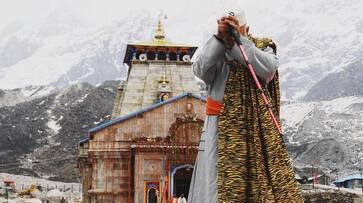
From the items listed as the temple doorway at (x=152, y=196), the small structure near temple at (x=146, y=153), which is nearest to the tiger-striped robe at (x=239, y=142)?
the small structure near temple at (x=146, y=153)

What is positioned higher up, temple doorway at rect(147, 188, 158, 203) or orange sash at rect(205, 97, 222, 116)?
orange sash at rect(205, 97, 222, 116)

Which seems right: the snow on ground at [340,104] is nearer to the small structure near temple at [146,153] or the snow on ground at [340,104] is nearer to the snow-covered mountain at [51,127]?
the snow-covered mountain at [51,127]

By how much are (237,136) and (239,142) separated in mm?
39

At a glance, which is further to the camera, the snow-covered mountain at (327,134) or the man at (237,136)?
the snow-covered mountain at (327,134)

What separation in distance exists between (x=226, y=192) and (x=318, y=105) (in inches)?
3552

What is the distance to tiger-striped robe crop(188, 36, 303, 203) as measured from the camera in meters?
3.86

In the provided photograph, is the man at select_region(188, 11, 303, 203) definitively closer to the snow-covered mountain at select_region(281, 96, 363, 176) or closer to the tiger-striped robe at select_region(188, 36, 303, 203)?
the tiger-striped robe at select_region(188, 36, 303, 203)

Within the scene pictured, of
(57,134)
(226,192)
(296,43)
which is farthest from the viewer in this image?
(296,43)

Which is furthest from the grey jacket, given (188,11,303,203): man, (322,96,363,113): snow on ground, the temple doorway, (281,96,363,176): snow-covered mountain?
(322,96,363,113): snow on ground

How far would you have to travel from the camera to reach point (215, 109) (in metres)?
4.08

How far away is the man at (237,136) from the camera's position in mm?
3867

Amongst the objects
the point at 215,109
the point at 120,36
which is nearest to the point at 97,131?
the point at 215,109

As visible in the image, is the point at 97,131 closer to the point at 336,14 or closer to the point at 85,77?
the point at 85,77

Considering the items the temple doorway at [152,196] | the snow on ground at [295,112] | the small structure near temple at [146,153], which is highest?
the snow on ground at [295,112]
